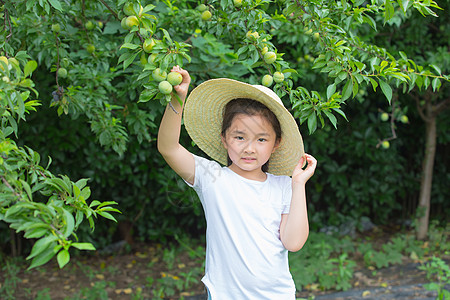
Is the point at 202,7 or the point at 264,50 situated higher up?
the point at 202,7

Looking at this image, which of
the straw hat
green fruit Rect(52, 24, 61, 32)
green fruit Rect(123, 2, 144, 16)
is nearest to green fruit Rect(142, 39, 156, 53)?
green fruit Rect(123, 2, 144, 16)

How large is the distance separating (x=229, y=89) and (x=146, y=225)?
3079 millimetres

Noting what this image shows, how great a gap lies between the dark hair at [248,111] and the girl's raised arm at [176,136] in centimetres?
18

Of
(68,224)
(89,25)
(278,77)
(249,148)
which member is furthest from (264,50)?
(68,224)

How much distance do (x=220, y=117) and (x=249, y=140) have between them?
0.72 feet

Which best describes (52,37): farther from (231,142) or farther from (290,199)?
(290,199)

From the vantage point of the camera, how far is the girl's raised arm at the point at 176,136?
1.36 meters

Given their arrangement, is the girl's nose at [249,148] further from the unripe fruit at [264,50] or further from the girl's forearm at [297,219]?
the unripe fruit at [264,50]

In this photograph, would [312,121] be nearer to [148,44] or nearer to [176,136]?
[176,136]

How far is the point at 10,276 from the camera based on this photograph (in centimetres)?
360

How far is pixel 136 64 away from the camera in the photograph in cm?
194

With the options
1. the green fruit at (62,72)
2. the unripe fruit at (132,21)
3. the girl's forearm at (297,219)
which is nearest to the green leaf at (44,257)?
the unripe fruit at (132,21)

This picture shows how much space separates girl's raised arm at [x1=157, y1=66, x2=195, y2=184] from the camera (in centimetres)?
136

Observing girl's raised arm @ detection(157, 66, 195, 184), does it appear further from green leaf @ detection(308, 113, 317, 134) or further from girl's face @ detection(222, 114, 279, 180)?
green leaf @ detection(308, 113, 317, 134)
